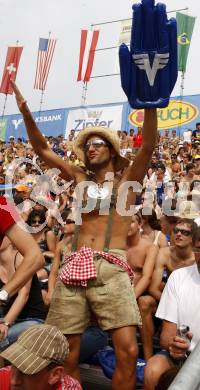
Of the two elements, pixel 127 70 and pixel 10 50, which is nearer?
pixel 127 70

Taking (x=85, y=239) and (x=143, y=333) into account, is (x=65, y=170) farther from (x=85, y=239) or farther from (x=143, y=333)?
(x=143, y=333)

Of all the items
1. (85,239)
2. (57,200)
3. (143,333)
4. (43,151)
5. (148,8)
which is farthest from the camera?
(57,200)

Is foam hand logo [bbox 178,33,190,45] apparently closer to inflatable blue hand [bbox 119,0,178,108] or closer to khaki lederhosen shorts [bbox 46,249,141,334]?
inflatable blue hand [bbox 119,0,178,108]

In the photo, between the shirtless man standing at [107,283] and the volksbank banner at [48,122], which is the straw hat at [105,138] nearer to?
the shirtless man standing at [107,283]

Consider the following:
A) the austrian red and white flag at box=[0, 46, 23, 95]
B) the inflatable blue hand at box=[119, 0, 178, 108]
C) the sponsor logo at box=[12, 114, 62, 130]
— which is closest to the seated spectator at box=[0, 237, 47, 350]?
the inflatable blue hand at box=[119, 0, 178, 108]

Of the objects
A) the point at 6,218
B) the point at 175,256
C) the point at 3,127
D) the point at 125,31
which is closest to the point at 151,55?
the point at 6,218

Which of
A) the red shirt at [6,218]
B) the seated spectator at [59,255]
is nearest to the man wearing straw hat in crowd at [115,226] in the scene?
the red shirt at [6,218]

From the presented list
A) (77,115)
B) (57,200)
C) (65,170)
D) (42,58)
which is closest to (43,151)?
(65,170)

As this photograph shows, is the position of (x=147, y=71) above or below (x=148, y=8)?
below

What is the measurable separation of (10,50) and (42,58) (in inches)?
66.2

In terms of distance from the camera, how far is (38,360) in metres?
2.14

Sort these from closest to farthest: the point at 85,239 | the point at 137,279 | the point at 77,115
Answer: the point at 85,239 < the point at 137,279 < the point at 77,115

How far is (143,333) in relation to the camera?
4.23 metres

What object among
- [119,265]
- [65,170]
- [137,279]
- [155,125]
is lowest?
[137,279]
